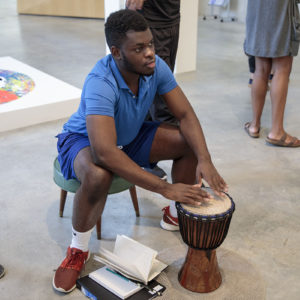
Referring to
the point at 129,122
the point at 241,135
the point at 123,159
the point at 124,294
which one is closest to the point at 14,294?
the point at 124,294

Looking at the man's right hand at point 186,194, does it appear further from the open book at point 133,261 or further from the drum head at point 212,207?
the open book at point 133,261

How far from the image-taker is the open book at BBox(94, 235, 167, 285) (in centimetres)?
200

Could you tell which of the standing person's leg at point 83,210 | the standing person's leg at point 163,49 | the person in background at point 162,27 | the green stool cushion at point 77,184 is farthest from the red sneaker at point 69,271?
the standing person's leg at point 163,49

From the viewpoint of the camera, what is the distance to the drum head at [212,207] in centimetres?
187

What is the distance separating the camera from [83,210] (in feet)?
6.61

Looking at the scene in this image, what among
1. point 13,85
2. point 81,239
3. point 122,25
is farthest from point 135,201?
point 13,85

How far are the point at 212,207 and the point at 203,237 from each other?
13cm

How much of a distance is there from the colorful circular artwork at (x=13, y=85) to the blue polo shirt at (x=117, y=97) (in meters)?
1.97

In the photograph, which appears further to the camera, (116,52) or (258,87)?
(258,87)

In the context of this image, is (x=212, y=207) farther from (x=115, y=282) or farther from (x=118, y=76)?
(x=118, y=76)

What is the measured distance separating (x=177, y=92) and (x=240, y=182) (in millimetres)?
919

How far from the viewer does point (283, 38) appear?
127 inches

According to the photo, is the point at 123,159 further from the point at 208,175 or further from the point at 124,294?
the point at 124,294

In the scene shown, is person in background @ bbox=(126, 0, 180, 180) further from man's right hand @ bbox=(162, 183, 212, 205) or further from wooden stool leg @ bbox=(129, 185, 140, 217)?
man's right hand @ bbox=(162, 183, 212, 205)
